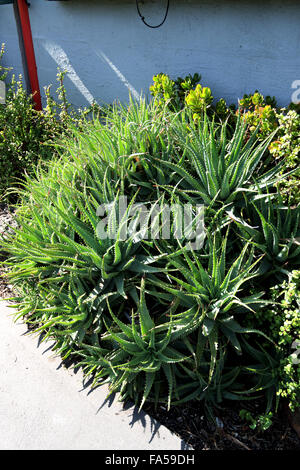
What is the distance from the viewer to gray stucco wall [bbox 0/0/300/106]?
370 centimetres

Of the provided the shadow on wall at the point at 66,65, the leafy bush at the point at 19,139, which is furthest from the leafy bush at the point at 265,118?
the shadow on wall at the point at 66,65

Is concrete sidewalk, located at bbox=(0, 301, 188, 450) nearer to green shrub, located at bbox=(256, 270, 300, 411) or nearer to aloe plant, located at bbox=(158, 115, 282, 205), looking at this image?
green shrub, located at bbox=(256, 270, 300, 411)

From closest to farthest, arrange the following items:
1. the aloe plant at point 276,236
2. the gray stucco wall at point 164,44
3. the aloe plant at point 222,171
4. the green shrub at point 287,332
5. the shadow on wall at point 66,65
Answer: the green shrub at point 287,332 → the aloe plant at point 276,236 → the aloe plant at point 222,171 → the gray stucco wall at point 164,44 → the shadow on wall at point 66,65

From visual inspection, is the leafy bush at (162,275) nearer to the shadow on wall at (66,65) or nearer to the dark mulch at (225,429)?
the dark mulch at (225,429)

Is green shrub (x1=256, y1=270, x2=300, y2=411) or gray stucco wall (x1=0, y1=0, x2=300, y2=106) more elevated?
gray stucco wall (x1=0, y1=0, x2=300, y2=106)

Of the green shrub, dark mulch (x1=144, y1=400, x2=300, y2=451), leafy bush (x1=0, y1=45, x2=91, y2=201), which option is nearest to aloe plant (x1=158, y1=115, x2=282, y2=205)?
the green shrub

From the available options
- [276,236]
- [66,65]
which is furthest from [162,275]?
[66,65]

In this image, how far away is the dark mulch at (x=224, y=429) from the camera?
7.11 feet

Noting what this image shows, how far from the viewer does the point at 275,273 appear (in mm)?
2457

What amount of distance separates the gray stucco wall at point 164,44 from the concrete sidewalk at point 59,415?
10.1 feet

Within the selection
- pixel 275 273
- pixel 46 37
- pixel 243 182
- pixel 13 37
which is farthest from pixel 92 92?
pixel 275 273

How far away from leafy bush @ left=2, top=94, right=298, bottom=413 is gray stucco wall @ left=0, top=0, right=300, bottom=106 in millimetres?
1313

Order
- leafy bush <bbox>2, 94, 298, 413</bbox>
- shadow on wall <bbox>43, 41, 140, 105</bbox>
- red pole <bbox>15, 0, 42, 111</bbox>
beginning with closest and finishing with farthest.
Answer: leafy bush <bbox>2, 94, 298, 413</bbox>, shadow on wall <bbox>43, 41, 140, 105</bbox>, red pole <bbox>15, 0, 42, 111</bbox>

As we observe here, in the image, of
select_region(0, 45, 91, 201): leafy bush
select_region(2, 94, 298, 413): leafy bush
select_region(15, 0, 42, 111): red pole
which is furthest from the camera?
select_region(15, 0, 42, 111): red pole
